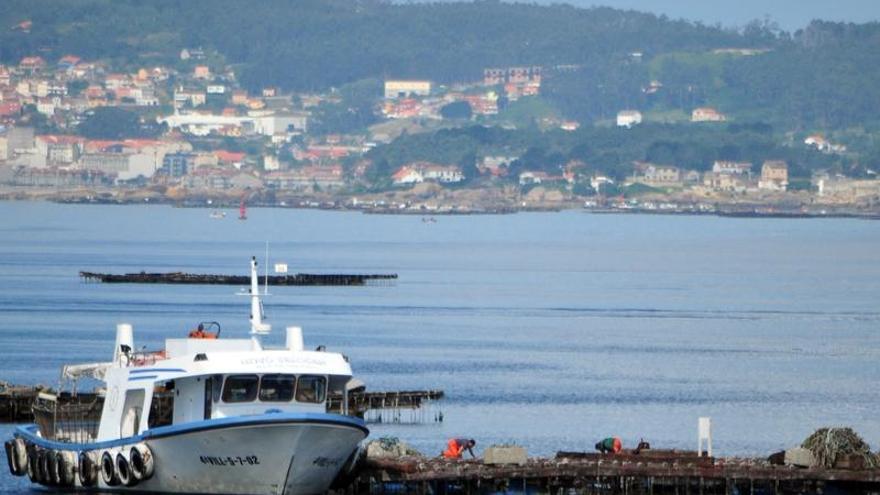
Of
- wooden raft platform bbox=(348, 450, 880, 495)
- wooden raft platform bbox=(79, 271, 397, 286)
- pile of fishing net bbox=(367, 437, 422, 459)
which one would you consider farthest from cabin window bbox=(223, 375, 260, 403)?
wooden raft platform bbox=(79, 271, 397, 286)

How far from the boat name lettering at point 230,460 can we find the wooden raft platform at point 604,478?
3474 mm

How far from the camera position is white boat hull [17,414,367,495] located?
4134cm

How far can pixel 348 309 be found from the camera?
11138cm

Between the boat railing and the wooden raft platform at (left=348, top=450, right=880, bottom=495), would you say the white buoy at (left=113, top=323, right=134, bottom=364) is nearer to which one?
the boat railing

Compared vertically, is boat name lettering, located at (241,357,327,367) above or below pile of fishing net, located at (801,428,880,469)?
above

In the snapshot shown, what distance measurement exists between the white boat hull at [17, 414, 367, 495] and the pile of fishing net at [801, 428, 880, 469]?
9.52 meters

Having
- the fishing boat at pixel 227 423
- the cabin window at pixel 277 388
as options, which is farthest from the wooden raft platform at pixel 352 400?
the cabin window at pixel 277 388

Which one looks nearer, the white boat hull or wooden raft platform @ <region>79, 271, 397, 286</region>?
the white boat hull

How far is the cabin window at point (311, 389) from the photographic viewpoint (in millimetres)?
42406

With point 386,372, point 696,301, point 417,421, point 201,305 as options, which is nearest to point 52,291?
point 201,305

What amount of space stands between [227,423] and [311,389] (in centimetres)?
198

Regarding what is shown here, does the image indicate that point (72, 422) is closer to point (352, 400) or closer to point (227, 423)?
point (227, 423)

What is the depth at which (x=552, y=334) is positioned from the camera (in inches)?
3826

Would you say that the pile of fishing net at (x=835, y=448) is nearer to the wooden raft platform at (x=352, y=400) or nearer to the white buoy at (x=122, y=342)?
the white buoy at (x=122, y=342)
